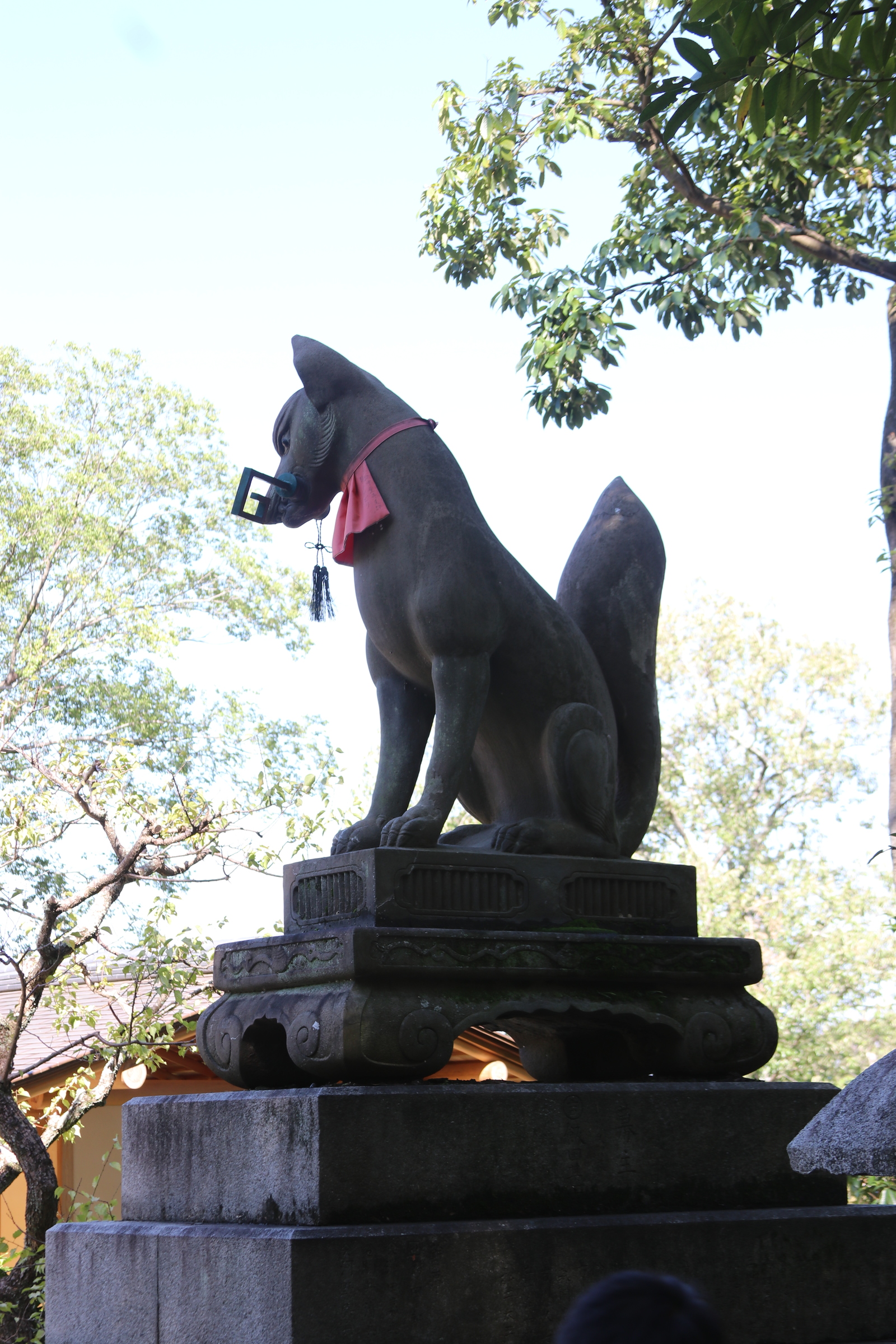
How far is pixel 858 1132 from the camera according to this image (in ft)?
7.09

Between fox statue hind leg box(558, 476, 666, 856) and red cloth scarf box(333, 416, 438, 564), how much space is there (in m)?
0.73

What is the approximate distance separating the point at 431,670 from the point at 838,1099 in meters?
2.06

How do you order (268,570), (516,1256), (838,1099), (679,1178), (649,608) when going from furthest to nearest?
(268,570)
(649,608)
(679,1178)
(516,1256)
(838,1099)

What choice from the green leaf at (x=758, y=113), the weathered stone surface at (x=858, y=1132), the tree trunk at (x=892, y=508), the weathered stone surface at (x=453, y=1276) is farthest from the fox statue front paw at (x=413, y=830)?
the tree trunk at (x=892, y=508)

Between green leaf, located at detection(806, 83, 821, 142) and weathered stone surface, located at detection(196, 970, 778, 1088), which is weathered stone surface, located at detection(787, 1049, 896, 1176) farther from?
green leaf, located at detection(806, 83, 821, 142)

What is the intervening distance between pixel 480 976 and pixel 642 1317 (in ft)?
A: 7.70

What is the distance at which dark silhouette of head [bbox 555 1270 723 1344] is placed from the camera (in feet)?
4.29

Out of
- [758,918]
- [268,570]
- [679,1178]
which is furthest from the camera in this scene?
[758,918]

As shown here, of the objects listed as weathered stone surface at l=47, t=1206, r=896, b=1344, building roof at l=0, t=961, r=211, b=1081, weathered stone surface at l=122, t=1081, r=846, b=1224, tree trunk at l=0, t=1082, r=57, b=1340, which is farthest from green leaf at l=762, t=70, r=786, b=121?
tree trunk at l=0, t=1082, r=57, b=1340

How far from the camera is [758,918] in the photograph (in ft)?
68.8

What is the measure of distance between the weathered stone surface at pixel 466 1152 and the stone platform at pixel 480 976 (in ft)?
0.48

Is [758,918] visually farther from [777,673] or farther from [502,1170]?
[502,1170]

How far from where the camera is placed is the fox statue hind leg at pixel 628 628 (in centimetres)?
452

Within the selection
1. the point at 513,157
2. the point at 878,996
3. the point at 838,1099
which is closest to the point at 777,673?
the point at 878,996
